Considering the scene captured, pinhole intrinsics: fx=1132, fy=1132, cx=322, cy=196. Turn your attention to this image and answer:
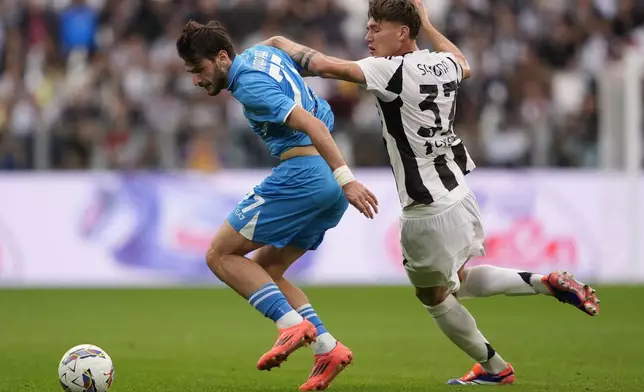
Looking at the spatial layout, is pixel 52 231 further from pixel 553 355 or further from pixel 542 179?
pixel 553 355

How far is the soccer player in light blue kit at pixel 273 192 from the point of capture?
728cm

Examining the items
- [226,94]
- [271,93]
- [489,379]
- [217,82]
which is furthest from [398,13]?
[226,94]

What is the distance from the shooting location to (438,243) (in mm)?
7531

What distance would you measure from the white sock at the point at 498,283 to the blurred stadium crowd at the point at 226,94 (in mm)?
10463

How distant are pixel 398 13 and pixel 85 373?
3.06 m

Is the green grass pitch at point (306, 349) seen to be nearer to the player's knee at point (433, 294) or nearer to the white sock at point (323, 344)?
the white sock at point (323, 344)

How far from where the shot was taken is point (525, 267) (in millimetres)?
17688

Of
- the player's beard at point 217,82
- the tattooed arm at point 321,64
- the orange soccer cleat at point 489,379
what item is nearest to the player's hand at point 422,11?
the tattooed arm at point 321,64

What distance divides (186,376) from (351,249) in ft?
32.3

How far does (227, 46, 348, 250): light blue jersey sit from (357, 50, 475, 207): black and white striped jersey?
1.66 feet

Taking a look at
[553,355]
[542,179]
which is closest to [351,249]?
[542,179]

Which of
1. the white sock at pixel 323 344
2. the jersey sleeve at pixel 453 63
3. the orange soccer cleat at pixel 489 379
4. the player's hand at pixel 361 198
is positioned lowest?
the orange soccer cleat at pixel 489 379

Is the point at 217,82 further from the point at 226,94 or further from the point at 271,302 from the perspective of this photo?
the point at 226,94

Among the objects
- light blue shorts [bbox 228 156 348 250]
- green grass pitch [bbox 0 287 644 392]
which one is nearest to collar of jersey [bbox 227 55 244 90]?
light blue shorts [bbox 228 156 348 250]
